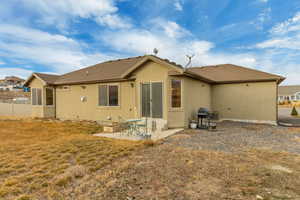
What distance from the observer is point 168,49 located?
14297mm

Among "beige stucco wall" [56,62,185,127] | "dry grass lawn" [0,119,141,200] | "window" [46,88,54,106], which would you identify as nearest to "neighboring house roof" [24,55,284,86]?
"beige stucco wall" [56,62,185,127]

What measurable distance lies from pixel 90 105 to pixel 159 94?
548 cm

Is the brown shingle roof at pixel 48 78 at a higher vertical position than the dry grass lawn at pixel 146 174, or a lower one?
higher

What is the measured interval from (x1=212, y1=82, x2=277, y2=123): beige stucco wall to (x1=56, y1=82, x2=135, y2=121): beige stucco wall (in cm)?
655

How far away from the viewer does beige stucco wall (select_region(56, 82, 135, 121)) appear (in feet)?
30.3

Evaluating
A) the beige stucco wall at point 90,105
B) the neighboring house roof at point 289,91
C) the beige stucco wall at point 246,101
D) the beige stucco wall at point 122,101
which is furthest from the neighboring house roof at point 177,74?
the neighboring house roof at point 289,91

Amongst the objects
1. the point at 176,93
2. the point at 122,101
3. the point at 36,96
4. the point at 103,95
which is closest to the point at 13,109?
the point at 36,96

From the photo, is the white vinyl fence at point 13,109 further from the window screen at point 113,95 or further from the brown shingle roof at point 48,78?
the window screen at point 113,95

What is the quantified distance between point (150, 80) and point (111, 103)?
3313 mm

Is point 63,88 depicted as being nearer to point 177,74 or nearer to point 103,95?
point 103,95

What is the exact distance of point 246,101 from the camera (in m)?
10.5

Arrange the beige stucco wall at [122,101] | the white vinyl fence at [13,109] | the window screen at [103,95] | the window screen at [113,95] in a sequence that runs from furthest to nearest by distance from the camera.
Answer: the white vinyl fence at [13,109]
the window screen at [103,95]
the window screen at [113,95]
the beige stucco wall at [122,101]

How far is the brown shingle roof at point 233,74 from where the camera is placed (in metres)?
9.95

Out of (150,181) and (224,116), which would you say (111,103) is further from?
(224,116)
